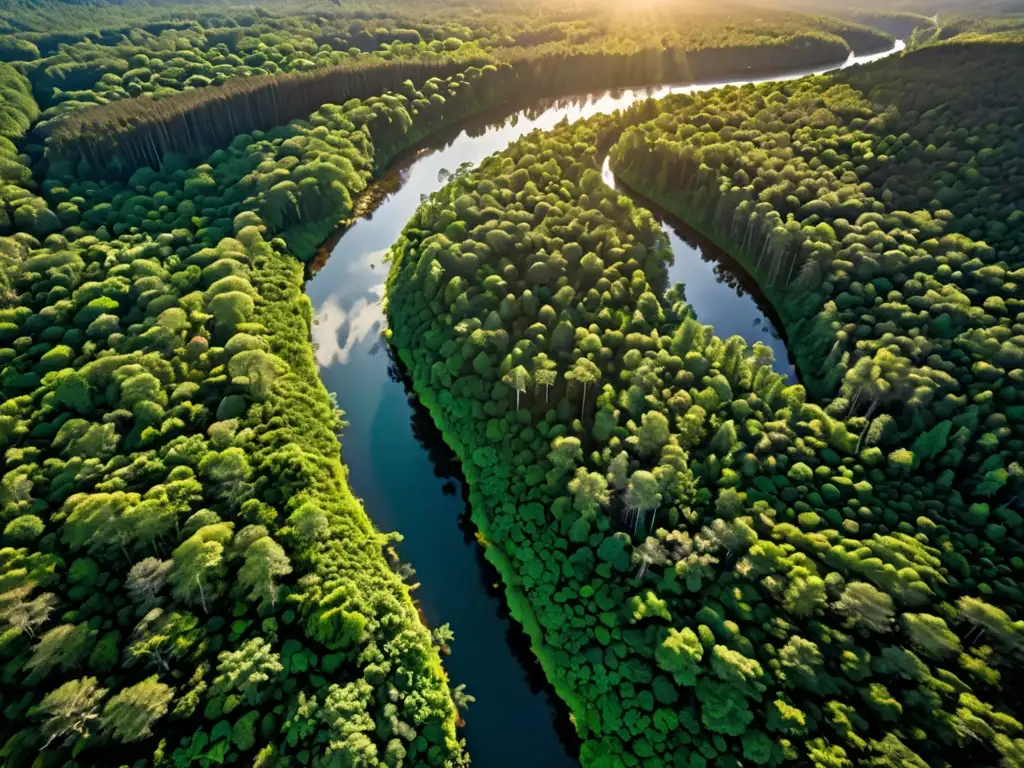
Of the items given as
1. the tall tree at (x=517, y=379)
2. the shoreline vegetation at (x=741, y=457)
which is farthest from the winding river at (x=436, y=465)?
the tall tree at (x=517, y=379)

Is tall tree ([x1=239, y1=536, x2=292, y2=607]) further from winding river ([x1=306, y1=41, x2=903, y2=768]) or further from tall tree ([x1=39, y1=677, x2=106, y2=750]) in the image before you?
winding river ([x1=306, y1=41, x2=903, y2=768])

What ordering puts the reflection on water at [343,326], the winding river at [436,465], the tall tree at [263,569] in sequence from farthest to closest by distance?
1. the reflection on water at [343,326]
2. the winding river at [436,465]
3. the tall tree at [263,569]

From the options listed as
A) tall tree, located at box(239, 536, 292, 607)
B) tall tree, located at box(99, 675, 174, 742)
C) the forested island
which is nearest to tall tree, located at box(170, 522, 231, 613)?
the forested island

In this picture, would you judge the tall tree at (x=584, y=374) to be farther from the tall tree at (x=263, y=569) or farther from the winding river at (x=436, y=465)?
the tall tree at (x=263, y=569)

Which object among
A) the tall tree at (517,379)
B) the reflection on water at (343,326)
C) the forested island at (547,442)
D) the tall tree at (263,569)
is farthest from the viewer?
the reflection on water at (343,326)

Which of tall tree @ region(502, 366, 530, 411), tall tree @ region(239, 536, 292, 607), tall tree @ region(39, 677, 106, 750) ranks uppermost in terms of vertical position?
tall tree @ region(502, 366, 530, 411)

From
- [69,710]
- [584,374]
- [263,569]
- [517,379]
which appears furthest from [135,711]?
[584,374]
